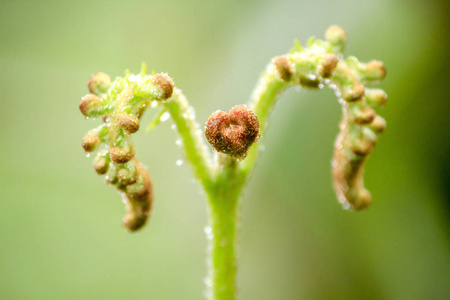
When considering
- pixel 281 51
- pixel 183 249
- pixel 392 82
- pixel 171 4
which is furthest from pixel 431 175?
pixel 171 4

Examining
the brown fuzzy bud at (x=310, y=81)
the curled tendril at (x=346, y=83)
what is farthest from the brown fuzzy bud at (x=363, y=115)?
the brown fuzzy bud at (x=310, y=81)

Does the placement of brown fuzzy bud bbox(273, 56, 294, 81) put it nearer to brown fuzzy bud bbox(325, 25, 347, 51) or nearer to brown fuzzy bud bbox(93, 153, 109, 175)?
brown fuzzy bud bbox(325, 25, 347, 51)

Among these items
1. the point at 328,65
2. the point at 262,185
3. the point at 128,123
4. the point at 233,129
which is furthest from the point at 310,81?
the point at 262,185

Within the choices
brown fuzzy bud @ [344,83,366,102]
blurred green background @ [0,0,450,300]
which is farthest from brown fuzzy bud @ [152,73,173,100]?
blurred green background @ [0,0,450,300]

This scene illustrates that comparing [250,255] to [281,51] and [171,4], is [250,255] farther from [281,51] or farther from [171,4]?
[171,4]

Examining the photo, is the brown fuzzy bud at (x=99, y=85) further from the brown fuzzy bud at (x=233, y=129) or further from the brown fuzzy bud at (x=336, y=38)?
the brown fuzzy bud at (x=336, y=38)

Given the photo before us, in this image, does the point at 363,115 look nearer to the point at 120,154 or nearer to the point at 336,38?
the point at 336,38

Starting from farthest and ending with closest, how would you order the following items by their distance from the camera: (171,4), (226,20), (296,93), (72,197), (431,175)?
(171,4), (226,20), (72,197), (296,93), (431,175)
